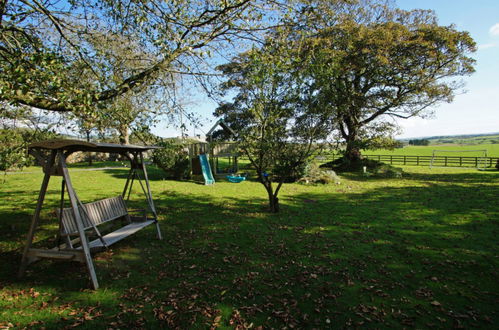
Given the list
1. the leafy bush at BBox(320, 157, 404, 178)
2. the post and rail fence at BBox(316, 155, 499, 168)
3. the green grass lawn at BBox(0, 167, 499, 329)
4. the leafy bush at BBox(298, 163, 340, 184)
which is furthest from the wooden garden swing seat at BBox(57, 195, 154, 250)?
the post and rail fence at BBox(316, 155, 499, 168)

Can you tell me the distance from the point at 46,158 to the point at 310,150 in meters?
8.61

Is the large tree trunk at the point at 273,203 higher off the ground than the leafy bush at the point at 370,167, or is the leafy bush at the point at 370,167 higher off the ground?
the leafy bush at the point at 370,167

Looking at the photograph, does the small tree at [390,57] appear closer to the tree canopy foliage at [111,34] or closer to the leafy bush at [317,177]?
the leafy bush at [317,177]

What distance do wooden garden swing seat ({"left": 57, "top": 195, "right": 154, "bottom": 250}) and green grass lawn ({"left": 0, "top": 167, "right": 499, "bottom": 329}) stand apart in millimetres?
549

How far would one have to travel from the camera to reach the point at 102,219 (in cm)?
621

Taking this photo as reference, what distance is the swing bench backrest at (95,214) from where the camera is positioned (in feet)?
17.0

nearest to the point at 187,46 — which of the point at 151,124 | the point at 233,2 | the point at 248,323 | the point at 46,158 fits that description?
the point at 233,2

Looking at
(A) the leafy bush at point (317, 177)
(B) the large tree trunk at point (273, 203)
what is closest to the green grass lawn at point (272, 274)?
(B) the large tree trunk at point (273, 203)

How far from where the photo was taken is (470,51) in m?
21.2

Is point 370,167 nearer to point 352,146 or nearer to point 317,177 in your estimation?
point 352,146

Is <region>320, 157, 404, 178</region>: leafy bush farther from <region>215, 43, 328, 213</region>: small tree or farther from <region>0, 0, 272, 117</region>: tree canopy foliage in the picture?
<region>0, 0, 272, 117</region>: tree canopy foliage

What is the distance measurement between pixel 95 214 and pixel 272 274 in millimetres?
4267

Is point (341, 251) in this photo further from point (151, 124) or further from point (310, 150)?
point (151, 124)

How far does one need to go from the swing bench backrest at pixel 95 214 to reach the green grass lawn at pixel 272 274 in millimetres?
804
